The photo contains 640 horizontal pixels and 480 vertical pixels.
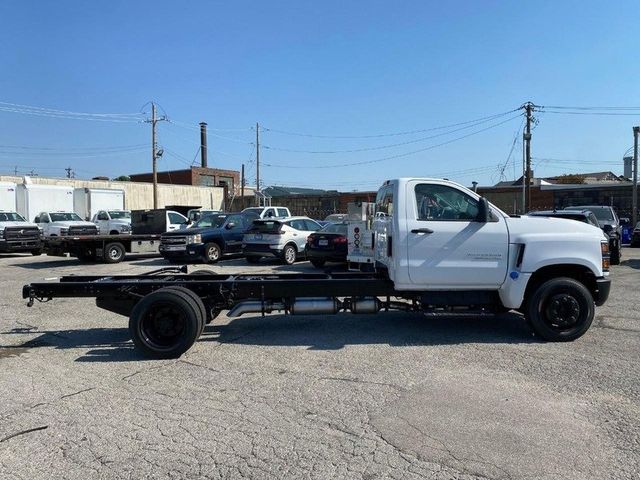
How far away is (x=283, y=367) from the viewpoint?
6.07 m

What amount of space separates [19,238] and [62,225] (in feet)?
13.0

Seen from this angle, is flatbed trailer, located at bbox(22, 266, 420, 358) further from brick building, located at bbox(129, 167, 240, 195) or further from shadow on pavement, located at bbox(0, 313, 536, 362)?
brick building, located at bbox(129, 167, 240, 195)

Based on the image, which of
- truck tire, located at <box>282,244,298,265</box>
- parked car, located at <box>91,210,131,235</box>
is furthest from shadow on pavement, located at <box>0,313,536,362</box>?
parked car, located at <box>91,210,131,235</box>

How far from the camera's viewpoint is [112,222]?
97.3 ft

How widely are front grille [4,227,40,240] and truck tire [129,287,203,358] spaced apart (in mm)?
18330

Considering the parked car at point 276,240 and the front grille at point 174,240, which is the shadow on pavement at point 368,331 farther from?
the front grille at point 174,240

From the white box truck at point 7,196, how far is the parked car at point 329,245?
21134 mm

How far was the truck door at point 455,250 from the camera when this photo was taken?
22.9 ft

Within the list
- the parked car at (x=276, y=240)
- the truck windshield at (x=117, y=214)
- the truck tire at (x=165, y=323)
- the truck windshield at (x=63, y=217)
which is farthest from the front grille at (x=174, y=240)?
the truck windshield at (x=117, y=214)

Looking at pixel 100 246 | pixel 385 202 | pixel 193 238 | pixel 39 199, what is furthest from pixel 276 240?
pixel 39 199

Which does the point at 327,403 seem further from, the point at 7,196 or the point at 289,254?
the point at 7,196

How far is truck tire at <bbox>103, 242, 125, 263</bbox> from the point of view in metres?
18.6

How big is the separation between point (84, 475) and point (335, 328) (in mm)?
4755

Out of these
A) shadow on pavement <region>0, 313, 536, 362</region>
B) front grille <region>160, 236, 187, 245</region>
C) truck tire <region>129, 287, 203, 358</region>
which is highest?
front grille <region>160, 236, 187, 245</region>
